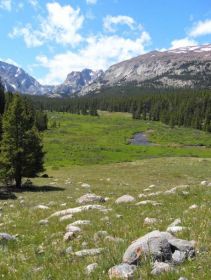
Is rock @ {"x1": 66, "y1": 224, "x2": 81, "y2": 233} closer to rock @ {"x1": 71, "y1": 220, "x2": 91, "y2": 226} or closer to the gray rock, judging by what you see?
rock @ {"x1": 71, "y1": 220, "x2": 91, "y2": 226}

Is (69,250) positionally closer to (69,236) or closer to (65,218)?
(69,236)

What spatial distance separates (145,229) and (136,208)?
5.37 metres

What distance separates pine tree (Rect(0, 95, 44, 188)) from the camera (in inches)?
1762

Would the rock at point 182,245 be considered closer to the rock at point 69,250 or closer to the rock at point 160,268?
the rock at point 160,268

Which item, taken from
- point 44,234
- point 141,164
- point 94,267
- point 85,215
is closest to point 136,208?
point 85,215

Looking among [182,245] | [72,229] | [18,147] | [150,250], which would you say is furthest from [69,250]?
[18,147]

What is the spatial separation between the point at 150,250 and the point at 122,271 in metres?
0.83

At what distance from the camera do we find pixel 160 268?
7824 mm

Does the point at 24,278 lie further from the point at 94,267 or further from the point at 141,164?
the point at 141,164

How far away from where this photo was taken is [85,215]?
16.3 m

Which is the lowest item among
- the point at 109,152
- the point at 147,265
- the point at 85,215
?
the point at 109,152

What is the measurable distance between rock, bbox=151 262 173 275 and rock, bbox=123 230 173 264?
1.10 ft

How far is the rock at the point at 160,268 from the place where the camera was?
7721mm

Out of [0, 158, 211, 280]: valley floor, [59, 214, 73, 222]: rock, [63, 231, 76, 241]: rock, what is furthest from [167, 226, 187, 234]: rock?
[59, 214, 73, 222]: rock
